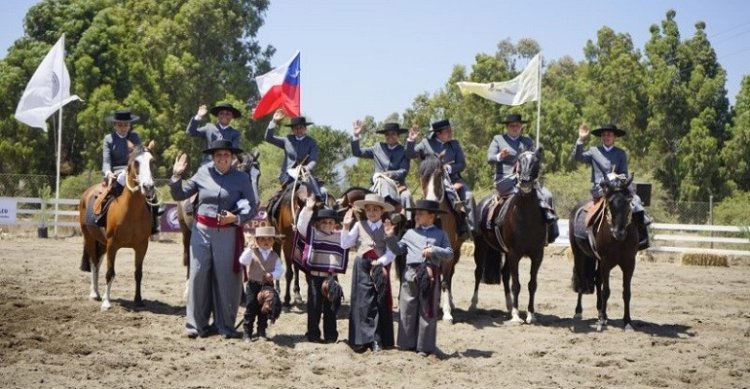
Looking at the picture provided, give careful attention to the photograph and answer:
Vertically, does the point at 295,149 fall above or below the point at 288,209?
above

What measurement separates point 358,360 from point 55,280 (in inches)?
331

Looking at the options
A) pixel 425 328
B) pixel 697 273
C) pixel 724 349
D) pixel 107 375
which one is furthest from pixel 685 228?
pixel 107 375

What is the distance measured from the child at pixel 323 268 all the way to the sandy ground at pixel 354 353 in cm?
30

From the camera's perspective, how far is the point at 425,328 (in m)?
10.1

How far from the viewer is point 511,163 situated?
14.0 meters

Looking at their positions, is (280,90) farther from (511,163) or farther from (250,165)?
(511,163)

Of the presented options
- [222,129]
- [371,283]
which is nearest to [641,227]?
[371,283]

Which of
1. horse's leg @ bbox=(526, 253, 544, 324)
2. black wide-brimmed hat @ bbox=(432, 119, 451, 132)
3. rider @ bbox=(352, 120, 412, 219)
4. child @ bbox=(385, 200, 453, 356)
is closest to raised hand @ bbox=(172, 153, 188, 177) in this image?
child @ bbox=(385, 200, 453, 356)

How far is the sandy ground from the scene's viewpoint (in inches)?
349

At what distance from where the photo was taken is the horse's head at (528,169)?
492 inches

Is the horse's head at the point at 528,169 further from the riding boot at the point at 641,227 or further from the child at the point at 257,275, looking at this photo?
the child at the point at 257,275

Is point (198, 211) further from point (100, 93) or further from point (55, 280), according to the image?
point (100, 93)

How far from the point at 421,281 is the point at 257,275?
1.90 metres

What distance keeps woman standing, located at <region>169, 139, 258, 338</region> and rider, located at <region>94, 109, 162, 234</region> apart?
2.54 metres
